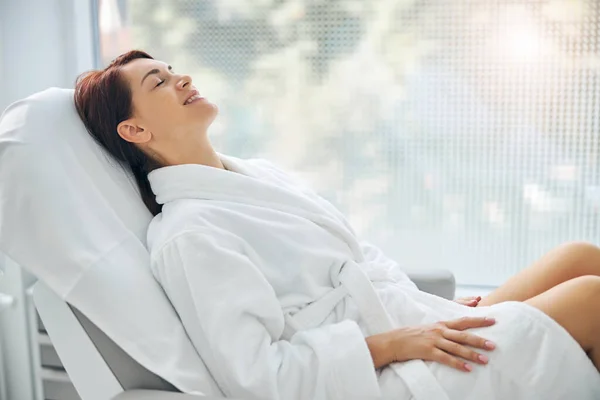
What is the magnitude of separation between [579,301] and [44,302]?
3.40 ft

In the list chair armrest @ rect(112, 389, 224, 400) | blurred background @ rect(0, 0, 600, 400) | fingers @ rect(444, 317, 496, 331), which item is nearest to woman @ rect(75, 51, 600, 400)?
fingers @ rect(444, 317, 496, 331)

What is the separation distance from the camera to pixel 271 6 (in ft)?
7.57

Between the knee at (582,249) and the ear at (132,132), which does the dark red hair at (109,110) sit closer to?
the ear at (132,132)

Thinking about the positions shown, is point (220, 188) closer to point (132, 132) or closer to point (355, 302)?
point (132, 132)

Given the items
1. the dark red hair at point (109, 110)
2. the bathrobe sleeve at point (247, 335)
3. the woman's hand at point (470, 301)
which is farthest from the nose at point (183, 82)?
the woman's hand at point (470, 301)

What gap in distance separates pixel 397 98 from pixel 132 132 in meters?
0.96

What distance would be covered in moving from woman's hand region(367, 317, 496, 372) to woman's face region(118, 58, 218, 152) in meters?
0.62

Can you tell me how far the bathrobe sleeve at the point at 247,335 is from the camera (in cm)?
129

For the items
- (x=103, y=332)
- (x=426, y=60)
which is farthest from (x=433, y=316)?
(x=426, y=60)

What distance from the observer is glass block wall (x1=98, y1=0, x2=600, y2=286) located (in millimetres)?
2113

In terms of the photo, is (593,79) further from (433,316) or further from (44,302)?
(44,302)

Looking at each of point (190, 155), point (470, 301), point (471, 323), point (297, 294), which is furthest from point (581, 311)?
point (190, 155)

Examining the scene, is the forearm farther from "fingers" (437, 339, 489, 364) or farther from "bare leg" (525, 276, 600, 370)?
"bare leg" (525, 276, 600, 370)

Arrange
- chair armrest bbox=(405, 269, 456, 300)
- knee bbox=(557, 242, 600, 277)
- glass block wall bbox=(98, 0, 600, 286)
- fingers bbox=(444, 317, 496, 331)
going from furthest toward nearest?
glass block wall bbox=(98, 0, 600, 286) → chair armrest bbox=(405, 269, 456, 300) → knee bbox=(557, 242, 600, 277) → fingers bbox=(444, 317, 496, 331)
